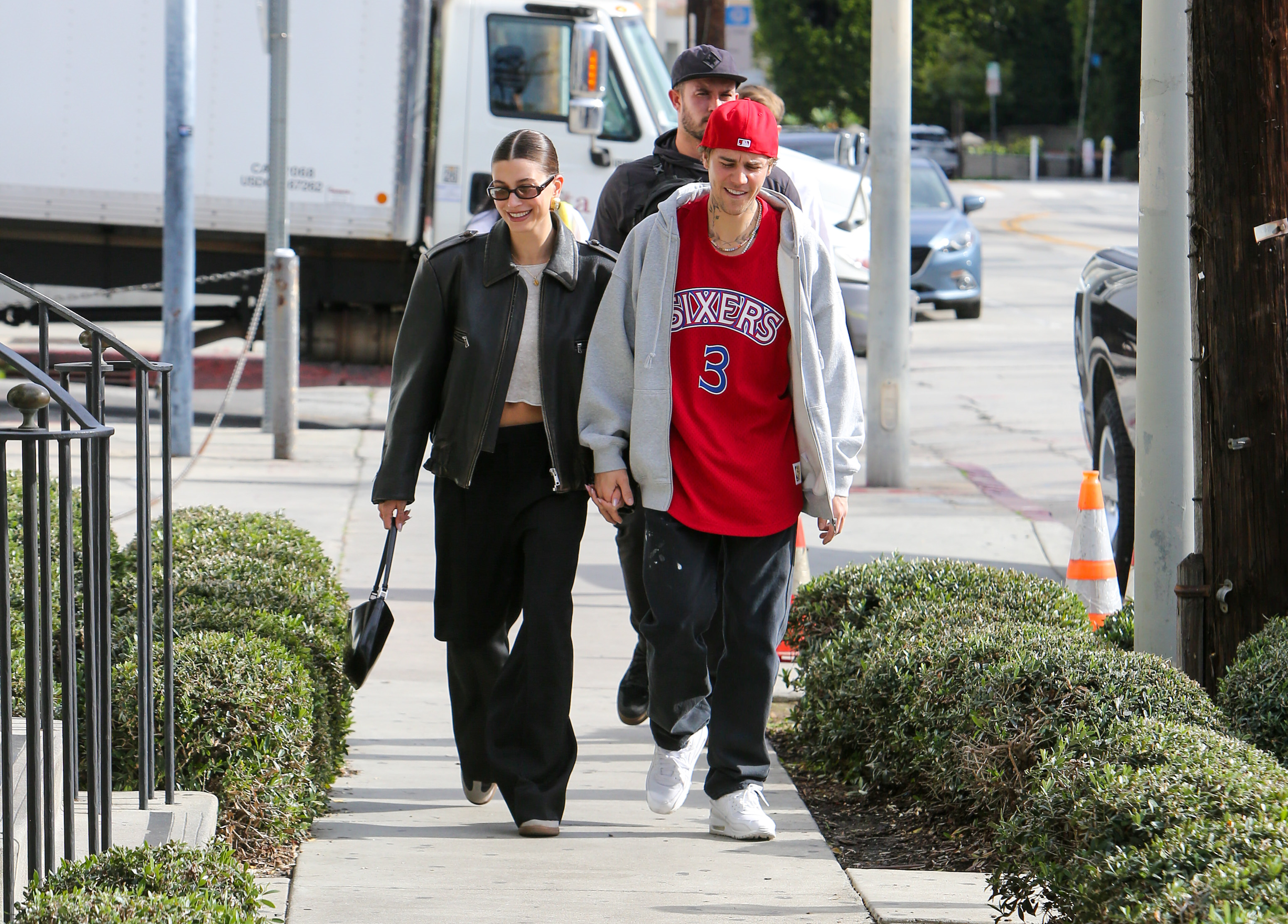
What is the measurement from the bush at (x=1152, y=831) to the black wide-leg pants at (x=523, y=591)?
1268 mm

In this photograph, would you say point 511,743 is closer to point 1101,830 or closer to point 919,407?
point 1101,830

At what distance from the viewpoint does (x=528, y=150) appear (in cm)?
411

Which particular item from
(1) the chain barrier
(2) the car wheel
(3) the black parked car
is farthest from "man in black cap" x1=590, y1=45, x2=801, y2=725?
(1) the chain barrier

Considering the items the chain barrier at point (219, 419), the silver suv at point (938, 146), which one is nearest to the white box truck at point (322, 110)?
the chain barrier at point (219, 419)

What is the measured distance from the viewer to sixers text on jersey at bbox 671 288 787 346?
4105mm

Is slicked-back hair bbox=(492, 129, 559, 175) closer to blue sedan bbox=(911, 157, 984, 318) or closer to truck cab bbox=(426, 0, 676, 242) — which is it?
truck cab bbox=(426, 0, 676, 242)

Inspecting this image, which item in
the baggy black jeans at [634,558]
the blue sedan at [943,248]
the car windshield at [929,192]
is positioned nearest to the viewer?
the baggy black jeans at [634,558]

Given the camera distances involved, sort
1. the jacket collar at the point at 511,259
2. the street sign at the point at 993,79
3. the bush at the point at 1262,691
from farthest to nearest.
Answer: the street sign at the point at 993,79, the jacket collar at the point at 511,259, the bush at the point at 1262,691

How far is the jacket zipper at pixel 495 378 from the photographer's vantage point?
13.5 ft

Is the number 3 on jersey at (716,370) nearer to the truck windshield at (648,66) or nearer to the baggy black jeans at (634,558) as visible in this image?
the baggy black jeans at (634,558)

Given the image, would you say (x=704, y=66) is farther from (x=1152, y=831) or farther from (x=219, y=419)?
(x=219, y=419)

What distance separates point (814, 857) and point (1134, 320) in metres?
3.73

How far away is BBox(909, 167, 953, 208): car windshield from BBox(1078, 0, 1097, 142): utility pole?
38.1 metres

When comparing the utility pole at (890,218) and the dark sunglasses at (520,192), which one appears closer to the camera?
the dark sunglasses at (520,192)
